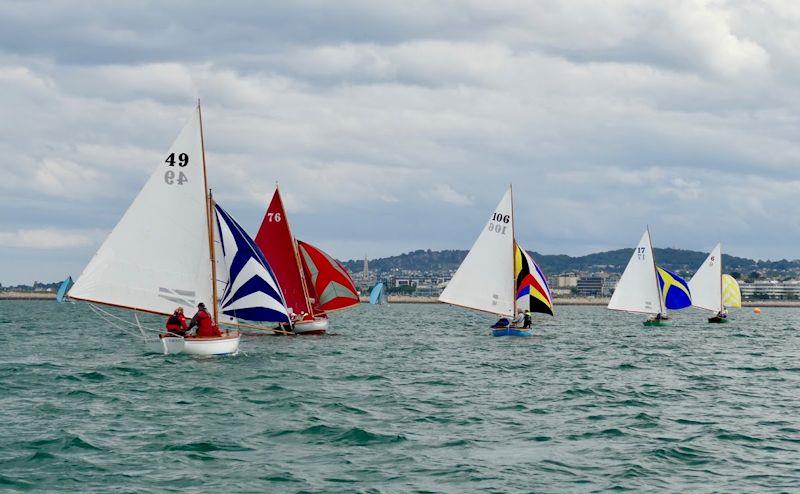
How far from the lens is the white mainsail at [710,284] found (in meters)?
93.8

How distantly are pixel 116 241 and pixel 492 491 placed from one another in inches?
917

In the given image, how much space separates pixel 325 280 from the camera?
185 feet

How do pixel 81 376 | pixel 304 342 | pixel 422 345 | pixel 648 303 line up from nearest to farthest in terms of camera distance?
pixel 81 376
pixel 304 342
pixel 422 345
pixel 648 303

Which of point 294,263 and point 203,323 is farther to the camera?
point 294,263

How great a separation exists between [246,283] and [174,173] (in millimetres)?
5747

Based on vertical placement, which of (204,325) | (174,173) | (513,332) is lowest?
(513,332)

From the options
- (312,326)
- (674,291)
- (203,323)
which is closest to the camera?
(203,323)

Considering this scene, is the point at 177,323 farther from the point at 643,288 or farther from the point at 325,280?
the point at 643,288

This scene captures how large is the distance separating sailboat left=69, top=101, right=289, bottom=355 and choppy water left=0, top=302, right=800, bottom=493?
205 centimetres

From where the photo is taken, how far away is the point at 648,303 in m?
81.9

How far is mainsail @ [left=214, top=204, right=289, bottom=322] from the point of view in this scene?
1548 inches

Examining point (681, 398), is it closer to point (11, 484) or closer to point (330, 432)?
point (330, 432)

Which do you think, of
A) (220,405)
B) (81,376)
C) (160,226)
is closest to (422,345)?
(160,226)

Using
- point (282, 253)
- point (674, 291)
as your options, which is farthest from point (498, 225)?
point (674, 291)
